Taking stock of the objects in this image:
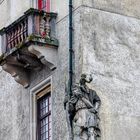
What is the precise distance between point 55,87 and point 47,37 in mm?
1523

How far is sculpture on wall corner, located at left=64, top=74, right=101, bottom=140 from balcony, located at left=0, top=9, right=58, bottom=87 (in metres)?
2.01

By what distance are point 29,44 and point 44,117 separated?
2.57 meters

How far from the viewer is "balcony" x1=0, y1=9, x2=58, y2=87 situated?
3478cm

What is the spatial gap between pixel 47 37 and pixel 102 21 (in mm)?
1726

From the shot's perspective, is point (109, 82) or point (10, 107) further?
point (10, 107)

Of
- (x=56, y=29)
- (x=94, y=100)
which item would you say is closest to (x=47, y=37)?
(x=56, y=29)

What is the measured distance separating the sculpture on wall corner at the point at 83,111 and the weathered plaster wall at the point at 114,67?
1.31 ft

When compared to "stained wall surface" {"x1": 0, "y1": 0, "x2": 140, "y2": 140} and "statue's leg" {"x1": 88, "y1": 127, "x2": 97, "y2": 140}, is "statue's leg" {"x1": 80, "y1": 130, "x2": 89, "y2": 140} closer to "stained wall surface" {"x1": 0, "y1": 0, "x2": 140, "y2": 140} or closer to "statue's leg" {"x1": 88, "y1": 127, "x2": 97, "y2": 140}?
"statue's leg" {"x1": 88, "y1": 127, "x2": 97, "y2": 140}

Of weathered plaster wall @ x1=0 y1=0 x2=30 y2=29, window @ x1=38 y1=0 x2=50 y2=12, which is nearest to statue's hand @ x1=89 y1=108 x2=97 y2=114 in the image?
window @ x1=38 y1=0 x2=50 y2=12

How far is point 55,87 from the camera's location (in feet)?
115

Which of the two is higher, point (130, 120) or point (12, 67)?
point (12, 67)

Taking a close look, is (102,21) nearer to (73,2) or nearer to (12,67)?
(73,2)

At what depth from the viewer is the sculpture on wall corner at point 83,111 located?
3288cm

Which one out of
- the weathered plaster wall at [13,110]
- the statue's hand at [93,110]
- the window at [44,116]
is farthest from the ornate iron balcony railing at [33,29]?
the statue's hand at [93,110]
